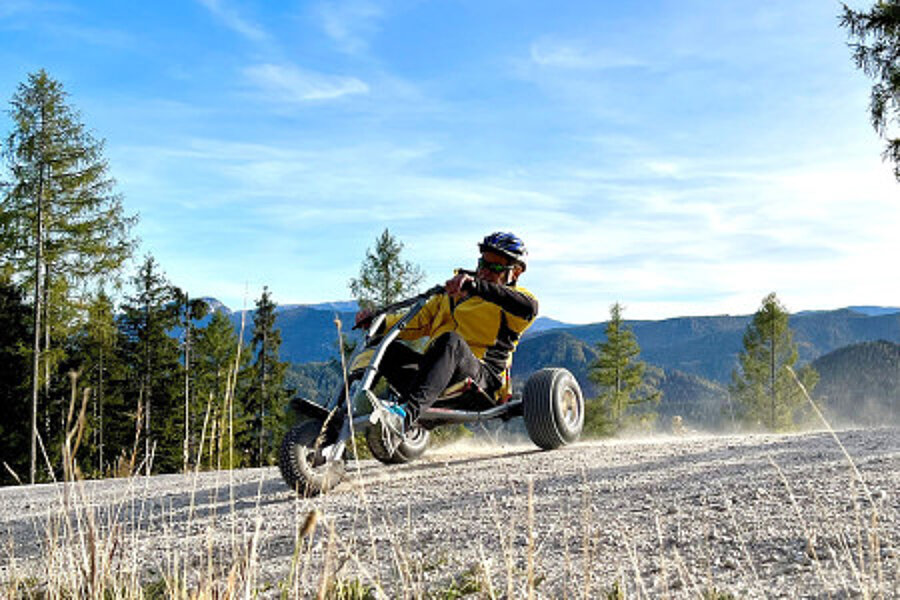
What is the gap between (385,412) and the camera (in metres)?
4.87

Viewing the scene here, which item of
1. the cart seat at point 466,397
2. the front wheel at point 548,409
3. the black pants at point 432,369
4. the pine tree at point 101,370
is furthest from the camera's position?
the pine tree at point 101,370

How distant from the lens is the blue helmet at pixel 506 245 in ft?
19.8

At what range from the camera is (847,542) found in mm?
2793

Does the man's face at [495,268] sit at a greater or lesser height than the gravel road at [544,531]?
greater

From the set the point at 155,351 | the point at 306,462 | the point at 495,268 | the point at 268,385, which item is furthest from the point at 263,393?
the point at 306,462

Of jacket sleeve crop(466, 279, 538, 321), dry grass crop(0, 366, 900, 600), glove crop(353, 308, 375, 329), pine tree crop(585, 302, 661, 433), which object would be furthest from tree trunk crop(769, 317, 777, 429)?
dry grass crop(0, 366, 900, 600)

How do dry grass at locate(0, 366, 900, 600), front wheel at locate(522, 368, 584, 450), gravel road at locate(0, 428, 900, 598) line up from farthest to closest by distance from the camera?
1. front wheel at locate(522, 368, 584, 450)
2. gravel road at locate(0, 428, 900, 598)
3. dry grass at locate(0, 366, 900, 600)

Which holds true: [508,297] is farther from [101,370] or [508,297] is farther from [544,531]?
[101,370]

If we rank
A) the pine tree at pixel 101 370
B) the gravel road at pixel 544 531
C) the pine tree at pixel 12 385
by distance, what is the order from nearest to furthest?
the gravel road at pixel 544 531
the pine tree at pixel 101 370
the pine tree at pixel 12 385

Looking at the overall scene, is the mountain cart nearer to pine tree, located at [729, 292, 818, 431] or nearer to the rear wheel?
the rear wheel

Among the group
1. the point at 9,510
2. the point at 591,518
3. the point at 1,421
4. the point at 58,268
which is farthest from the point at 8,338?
the point at 591,518

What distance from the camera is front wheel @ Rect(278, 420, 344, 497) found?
4746 millimetres

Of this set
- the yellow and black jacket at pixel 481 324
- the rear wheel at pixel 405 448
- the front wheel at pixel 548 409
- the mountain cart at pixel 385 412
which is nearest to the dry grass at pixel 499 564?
the mountain cart at pixel 385 412

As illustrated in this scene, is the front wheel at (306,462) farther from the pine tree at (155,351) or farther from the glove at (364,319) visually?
the pine tree at (155,351)
